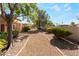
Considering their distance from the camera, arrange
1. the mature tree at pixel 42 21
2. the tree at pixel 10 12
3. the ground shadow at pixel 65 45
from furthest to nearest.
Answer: the mature tree at pixel 42 21 → the tree at pixel 10 12 → the ground shadow at pixel 65 45

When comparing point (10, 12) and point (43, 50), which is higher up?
point (10, 12)

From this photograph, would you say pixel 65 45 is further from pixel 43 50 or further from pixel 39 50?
pixel 39 50

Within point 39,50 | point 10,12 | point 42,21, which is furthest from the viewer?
point 42,21

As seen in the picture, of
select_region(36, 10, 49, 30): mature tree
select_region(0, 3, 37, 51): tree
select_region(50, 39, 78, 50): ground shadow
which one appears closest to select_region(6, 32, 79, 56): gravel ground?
select_region(50, 39, 78, 50): ground shadow

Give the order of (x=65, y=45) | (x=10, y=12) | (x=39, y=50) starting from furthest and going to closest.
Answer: (x=65, y=45) < (x=10, y=12) < (x=39, y=50)

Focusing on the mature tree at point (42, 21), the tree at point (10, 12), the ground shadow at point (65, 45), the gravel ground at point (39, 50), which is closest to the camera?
the gravel ground at point (39, 50)

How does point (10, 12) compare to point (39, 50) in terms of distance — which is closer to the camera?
point (39, 50)

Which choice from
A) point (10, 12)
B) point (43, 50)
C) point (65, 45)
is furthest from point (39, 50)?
point (10, 12)

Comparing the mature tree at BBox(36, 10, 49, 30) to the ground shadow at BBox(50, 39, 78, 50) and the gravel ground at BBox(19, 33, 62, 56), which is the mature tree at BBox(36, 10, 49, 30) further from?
the gravel ground at BBox(19, 33, 62, 56)

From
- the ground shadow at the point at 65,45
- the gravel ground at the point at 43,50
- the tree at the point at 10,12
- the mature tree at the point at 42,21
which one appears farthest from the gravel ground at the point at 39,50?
the mature tree at the point at 42,21

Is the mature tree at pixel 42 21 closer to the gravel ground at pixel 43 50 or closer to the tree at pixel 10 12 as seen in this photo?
the tree at pixel 10 12

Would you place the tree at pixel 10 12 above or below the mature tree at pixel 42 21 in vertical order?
above

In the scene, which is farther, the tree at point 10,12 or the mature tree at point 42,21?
the mature tree at point 42,21

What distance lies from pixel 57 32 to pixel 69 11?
443cm
